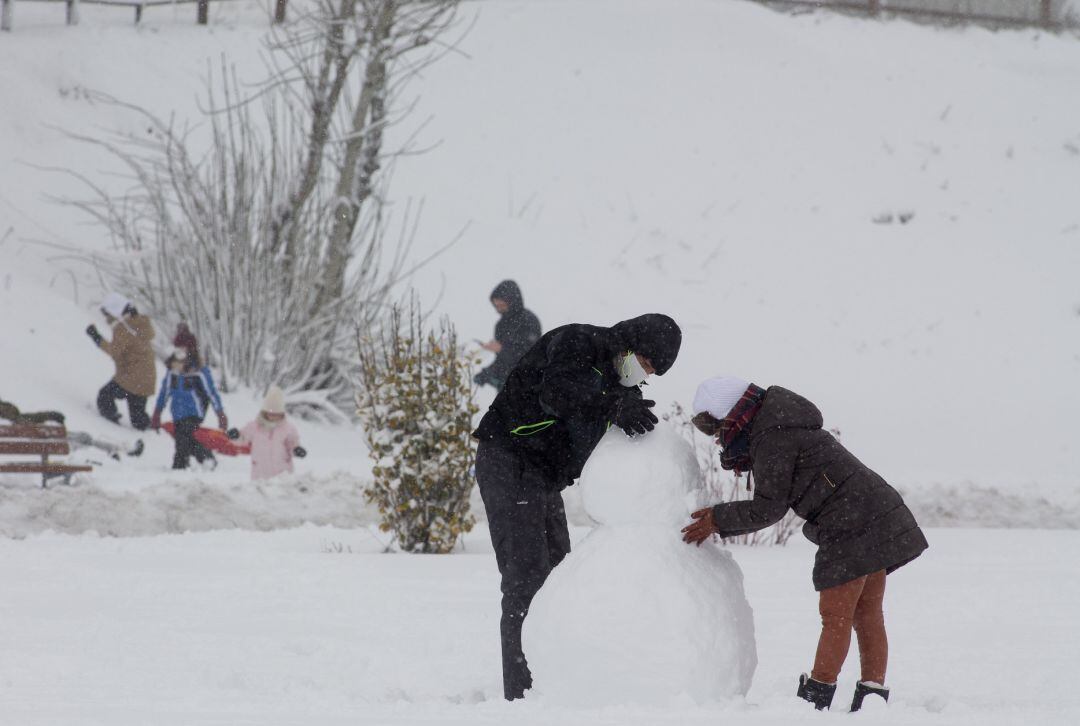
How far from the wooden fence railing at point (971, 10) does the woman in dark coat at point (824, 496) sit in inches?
901

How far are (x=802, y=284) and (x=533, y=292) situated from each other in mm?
3979

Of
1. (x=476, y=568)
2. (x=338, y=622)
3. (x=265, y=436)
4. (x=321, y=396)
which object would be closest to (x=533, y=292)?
(x=321, y=396)

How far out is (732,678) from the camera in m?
3.75

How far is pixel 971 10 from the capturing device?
26609 millimetres

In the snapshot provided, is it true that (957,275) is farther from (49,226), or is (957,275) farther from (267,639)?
(267,639)

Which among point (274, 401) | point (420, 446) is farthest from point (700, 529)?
point (274, 401)

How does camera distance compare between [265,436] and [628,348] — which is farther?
[265,436]

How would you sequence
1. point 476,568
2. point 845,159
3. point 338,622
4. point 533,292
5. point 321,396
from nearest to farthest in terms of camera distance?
point 338,622 → point 476,568 → point 321,396 → point 533,292 → point 845,159

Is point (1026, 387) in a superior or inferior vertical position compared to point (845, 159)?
inferior

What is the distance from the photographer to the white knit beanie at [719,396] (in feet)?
12.8

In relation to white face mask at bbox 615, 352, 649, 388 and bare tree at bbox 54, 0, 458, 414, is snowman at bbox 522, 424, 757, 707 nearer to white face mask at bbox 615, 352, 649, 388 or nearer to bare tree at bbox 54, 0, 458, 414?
white face mask at bbox 615, 352, 649, 388

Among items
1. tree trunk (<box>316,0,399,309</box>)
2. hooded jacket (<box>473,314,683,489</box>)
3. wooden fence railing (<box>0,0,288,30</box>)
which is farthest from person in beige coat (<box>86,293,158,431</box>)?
hooded jacket (<box>473,314,683,489</box>)

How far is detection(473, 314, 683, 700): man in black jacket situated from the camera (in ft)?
12.9

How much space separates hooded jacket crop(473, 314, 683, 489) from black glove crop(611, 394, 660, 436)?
2.2 inches
